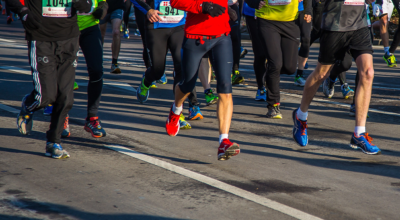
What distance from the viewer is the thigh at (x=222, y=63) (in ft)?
15.7

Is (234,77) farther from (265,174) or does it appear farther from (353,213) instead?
(353,213)

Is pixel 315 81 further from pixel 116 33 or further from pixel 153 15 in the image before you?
pixel 116 33

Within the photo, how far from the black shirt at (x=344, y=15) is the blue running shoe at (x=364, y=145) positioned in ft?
3.76

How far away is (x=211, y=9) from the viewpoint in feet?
15.0

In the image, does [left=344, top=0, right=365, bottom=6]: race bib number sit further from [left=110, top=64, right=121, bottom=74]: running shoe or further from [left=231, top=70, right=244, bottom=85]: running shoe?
[left=110, top=64, right=121, bottom=74]: running shoe

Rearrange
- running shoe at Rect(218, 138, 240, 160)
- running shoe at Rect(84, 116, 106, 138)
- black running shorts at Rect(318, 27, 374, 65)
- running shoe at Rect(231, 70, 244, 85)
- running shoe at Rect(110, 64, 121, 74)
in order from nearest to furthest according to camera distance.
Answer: running shoe at Rect(218, 138, 240, 160), black running shorts at Rect(318, 27, 374, 65), running shoe at Rect(84, 116, 106, 138), running shoe at Rect(231, 70, 244, 85), running shoe at Rect(110, 64, 121, 74)

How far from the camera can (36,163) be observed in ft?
15.4

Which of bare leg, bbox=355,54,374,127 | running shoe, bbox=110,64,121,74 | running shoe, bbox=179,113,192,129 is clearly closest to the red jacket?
bare leg, bbox=355,54,374,127

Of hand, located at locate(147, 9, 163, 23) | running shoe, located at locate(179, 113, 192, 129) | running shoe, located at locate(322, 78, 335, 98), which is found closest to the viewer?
hand, located at locate(147, 9, 163, 23)

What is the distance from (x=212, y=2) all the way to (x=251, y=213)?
2.15 metres

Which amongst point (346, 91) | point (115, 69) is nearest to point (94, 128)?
point (346, 91)

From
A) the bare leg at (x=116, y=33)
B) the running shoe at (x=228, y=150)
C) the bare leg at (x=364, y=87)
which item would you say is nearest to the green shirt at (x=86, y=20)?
the running shoe at (x=228, y=150)

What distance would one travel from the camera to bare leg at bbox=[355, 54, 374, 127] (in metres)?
5.08

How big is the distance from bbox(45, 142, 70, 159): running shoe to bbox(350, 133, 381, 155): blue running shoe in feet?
9.45
